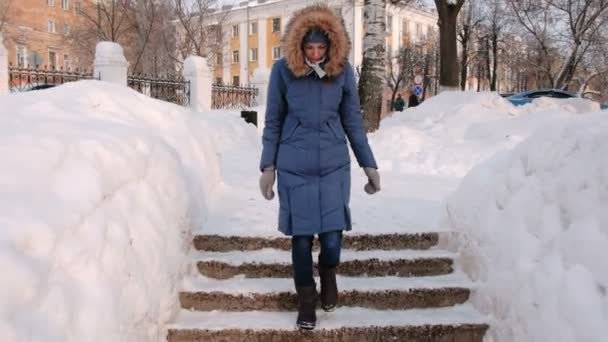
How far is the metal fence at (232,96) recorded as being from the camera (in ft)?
54.0

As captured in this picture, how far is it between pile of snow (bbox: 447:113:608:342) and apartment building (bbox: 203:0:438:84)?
174 feet

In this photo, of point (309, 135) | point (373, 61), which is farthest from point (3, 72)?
point (309, 135)

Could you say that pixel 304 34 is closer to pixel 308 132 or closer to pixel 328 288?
pixel 308 132

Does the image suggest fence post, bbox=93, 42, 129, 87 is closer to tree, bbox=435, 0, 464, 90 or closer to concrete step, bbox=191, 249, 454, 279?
tree, bbox=435, 0, 464, 90

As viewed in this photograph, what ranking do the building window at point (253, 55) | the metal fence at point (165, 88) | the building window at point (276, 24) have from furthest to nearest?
1. the building window at point (253, 55)
2. the building window at point (276, 24)
3. the metal fence at point (165, 88)

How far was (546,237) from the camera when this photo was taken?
2.92 meters

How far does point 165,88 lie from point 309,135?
12046 millimetres

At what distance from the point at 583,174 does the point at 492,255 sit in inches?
34.6

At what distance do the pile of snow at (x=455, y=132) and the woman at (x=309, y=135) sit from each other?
387 centimetres

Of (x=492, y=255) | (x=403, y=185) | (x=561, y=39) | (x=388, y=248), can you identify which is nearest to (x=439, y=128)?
(x=403, y=185)

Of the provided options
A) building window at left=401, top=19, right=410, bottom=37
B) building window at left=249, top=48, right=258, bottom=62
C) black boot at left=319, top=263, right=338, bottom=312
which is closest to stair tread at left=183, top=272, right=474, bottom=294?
black boot at left=319, top=263, right=338, bottom=312

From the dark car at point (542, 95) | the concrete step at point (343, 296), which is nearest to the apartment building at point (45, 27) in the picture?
the dark car at point (542, 95)

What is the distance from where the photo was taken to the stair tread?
3.69m

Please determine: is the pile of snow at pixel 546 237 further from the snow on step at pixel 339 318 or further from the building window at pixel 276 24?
the building window at pixel 276 24
